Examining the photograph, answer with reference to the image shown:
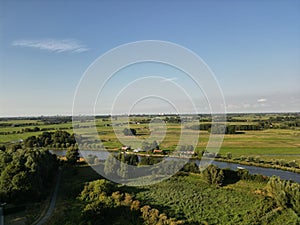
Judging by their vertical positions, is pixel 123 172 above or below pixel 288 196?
above

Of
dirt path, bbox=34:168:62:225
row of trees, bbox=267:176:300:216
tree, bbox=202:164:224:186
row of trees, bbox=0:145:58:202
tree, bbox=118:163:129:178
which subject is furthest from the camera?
tree, bbox=118:163:129:178

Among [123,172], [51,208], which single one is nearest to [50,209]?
[51,208]

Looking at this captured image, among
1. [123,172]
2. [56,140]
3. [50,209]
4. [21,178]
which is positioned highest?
[56,140]

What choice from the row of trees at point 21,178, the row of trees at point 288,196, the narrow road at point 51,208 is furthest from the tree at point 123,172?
the row of trees at point 288,196

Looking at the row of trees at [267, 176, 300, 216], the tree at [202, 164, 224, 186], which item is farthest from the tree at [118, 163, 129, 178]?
the row of trees at [267, 176, 300, 216]

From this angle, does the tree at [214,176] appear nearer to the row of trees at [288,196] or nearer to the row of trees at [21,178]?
the row of trees at [288,196]

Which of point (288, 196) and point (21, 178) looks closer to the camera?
point (288, 196)

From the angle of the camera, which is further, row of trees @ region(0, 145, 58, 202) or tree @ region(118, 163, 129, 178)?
tree @ region(118, 163, 129, 178)

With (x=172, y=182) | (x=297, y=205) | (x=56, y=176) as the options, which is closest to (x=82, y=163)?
(x=56, y=176)

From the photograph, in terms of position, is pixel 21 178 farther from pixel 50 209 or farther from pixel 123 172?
pixel 123 172

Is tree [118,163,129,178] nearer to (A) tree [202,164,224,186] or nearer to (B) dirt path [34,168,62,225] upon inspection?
(B) dirt path [34,168,62,225]

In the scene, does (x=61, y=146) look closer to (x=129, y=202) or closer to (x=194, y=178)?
(x=194, y=178)

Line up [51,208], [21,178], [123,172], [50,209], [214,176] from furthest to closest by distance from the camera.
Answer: [123,172] < [214,176] < [21,178] < [51,208] < [50,209]
